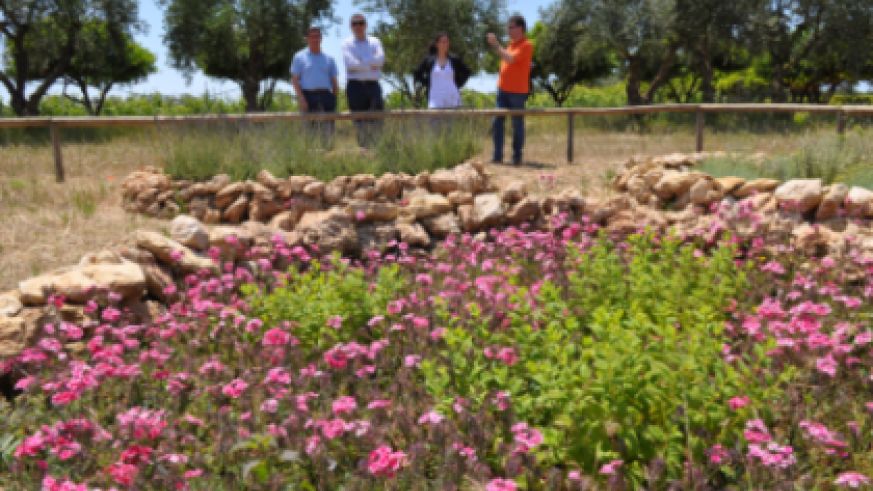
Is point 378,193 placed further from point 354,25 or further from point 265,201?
point 354,25

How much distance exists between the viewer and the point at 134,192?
23.2 feet

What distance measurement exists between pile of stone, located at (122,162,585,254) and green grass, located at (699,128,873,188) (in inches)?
73.1

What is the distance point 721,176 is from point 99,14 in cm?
2012

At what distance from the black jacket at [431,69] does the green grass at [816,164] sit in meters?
2.97

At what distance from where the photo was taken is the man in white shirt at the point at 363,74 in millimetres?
8375

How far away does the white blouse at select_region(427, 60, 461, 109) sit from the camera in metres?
8.76

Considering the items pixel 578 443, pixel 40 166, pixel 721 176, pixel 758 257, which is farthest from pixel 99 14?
pixel 578 443

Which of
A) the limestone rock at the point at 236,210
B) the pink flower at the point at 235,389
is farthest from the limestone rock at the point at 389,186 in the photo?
the pink flower at the point at 235,389

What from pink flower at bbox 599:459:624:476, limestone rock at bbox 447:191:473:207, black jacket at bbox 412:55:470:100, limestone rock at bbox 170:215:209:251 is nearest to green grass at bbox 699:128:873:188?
limestone rock at bbox 447:191:473:207

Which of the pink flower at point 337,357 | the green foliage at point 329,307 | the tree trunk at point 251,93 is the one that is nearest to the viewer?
the pink flower at point 337,357

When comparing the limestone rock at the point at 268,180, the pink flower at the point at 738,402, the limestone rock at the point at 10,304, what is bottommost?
the pink flower at the point at 738,402

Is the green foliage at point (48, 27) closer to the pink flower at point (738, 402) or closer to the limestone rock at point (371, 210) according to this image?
the limestone rock at point (371, 210)

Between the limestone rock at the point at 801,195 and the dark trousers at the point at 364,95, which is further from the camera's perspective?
the dark trousers at the point at 364,95

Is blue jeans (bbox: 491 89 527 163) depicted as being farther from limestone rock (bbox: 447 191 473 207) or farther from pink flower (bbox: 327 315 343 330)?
pink flower (bbox: 327 315 343 330)
